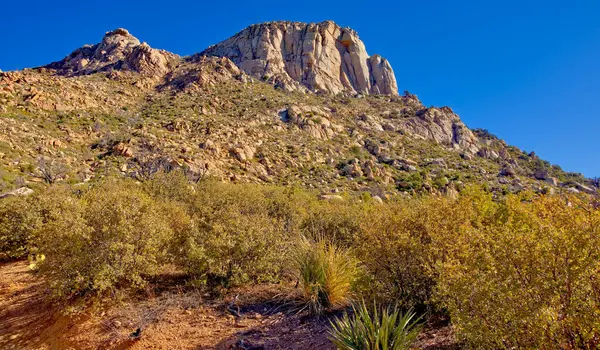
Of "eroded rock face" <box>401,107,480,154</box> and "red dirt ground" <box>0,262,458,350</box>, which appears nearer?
"red dirt ground" <box>0,262,458,350</box>

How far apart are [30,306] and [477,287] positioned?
10225mm

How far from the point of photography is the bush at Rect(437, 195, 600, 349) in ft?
10.2

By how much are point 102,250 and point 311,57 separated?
78.1 m

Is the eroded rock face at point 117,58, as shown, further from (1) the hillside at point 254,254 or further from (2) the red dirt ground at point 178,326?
(2) the red dirt ground at point 178,326

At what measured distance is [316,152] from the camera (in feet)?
141

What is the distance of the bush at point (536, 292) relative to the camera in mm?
3115

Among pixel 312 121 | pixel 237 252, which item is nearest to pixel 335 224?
pixel 237 252

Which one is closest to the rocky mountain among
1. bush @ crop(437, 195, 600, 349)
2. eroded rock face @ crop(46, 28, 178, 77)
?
eroded rock face @ crop(46, 28, 178, 77)

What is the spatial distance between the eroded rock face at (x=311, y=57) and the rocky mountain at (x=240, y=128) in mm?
500

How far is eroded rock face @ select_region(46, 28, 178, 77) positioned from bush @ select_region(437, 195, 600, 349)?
207 feet

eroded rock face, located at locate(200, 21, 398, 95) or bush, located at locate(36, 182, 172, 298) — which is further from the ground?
eroded rock face, located at locate(200, 21, 398, 95)

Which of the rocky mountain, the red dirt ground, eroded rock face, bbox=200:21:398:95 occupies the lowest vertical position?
the red dirt ground

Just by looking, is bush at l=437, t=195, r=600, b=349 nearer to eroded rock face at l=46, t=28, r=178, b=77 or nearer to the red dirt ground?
the red dirt ground

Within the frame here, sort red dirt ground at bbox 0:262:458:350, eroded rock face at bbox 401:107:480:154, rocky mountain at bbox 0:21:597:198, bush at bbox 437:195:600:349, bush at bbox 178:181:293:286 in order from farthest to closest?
eroded rock face at bbox 401:107:480:154
rocky mountain at bbox 0:21:597:198
bush at bbox 178:181:293:286
red dirt ground at bbox 0:262:458:350
bush at bbox 437:195:600:349
